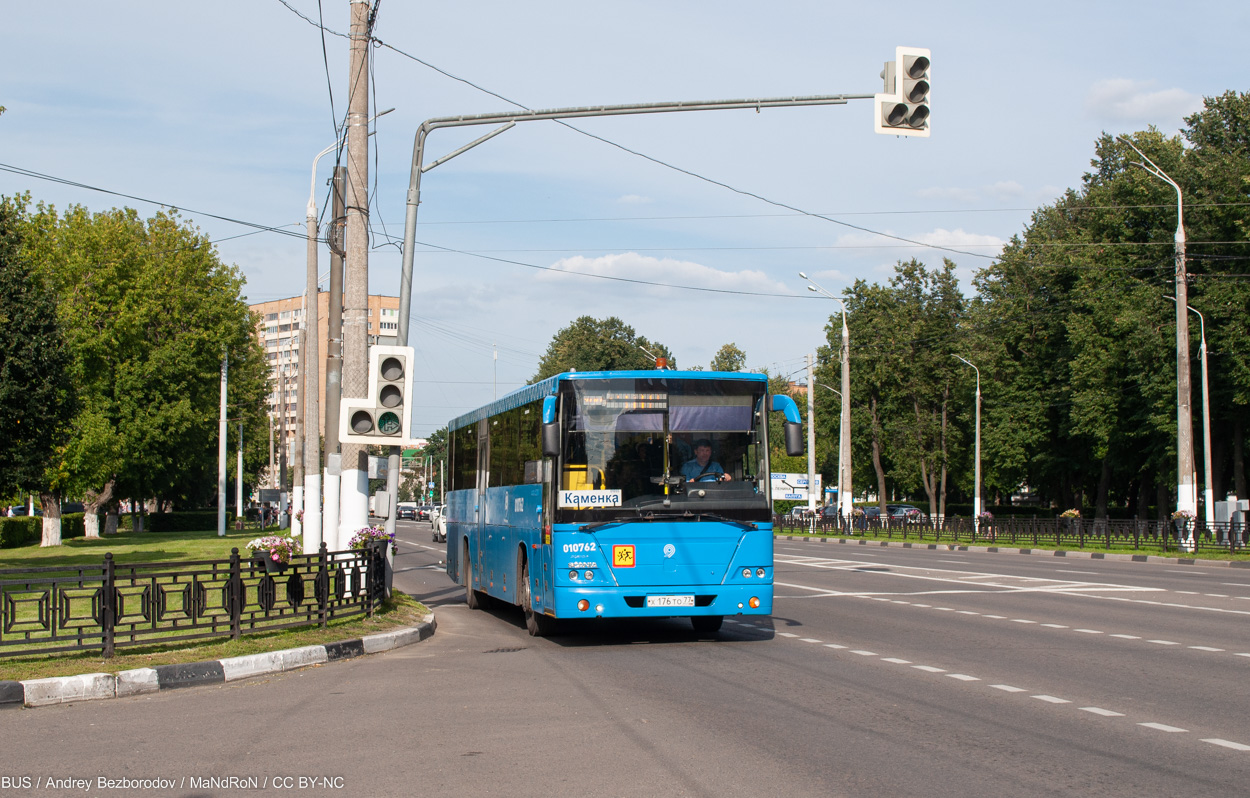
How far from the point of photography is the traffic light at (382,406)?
1385 cm

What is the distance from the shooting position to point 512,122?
15.4 meters

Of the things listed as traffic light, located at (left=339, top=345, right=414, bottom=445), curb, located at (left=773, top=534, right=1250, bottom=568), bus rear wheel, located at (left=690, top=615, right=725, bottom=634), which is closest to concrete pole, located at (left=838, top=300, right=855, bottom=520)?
curb, located at (left=773, top=534, right=1250, bottom=568)

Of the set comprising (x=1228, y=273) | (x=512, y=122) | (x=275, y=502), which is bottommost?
(x=275, y=502)

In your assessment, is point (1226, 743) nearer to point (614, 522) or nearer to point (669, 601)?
point (669, 601)

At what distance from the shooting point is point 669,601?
12.6m

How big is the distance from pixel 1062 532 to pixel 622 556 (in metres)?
28.6

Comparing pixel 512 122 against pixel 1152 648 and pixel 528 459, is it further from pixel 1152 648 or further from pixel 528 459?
pixel 1152 648

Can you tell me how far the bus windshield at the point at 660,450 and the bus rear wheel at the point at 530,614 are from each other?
1.91 metres

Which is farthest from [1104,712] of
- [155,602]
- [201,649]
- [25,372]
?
[25,372]

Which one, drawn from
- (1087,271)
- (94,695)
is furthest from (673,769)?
(1087,271)

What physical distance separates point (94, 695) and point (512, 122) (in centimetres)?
903

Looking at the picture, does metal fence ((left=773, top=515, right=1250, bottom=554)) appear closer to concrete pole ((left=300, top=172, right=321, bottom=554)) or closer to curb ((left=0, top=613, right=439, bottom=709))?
concrete pole ((left=300, top=172, right=321, bottom=554))

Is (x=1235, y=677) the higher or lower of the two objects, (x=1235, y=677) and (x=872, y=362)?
the lower

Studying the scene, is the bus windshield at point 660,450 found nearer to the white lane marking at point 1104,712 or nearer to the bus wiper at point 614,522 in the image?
the bus wiper at point 614,522
